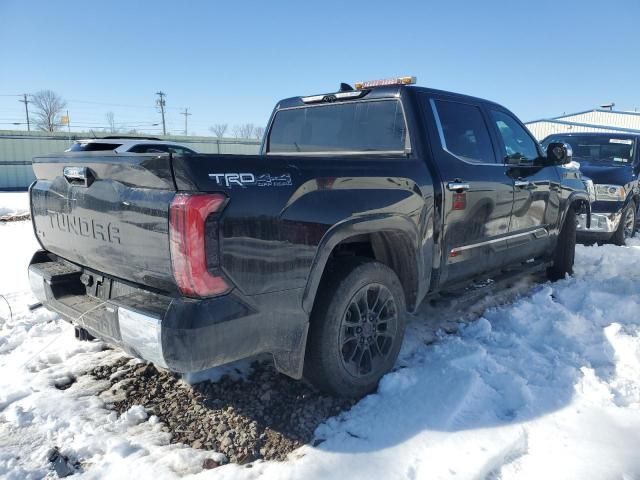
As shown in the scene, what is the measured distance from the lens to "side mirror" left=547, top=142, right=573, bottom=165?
445cm

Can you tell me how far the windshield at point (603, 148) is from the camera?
28.2ft

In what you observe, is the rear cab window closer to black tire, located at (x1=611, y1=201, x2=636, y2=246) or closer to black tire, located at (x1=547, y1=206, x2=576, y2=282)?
black tire, located at (x1=547, y1=206, x2=576, y2=282)

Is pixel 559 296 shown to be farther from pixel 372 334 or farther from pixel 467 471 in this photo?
pixel 467 471

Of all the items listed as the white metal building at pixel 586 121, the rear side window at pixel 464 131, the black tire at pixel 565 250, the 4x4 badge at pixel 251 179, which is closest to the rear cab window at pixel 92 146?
the rear side window at pixel 464 131

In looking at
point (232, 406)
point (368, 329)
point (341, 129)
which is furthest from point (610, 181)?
point (232, 406)


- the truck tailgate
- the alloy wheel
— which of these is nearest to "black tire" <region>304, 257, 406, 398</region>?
the alloy wheel

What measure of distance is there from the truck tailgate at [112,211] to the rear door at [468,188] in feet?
6.53

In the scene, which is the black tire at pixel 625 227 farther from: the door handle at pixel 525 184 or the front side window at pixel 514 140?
the door handle at pixel 525 184

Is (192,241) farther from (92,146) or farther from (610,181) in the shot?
(92,146)

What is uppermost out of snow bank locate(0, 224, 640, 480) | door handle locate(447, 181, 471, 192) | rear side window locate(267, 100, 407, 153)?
rear side window locate(267, 100, 407, 153)

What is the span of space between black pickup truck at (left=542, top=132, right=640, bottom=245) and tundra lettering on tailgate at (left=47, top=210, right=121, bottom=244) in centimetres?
671

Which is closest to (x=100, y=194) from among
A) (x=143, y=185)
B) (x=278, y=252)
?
(x=143, y=185)

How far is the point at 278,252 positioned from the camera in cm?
228

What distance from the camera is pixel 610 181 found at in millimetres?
7590
